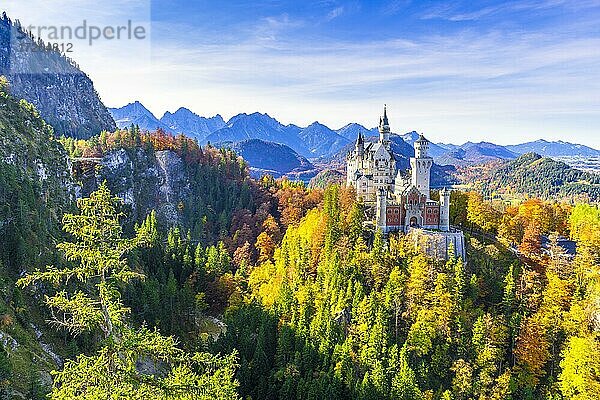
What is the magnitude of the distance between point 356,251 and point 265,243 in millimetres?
27616

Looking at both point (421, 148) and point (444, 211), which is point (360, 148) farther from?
point (444, 211)

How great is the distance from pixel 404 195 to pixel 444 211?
532 cm

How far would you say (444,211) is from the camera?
55.8m

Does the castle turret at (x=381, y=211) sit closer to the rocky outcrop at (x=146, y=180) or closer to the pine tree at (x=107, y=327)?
the pine tree at (x=107, y=327)

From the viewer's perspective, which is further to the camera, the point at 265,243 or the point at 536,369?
the point at 265,243

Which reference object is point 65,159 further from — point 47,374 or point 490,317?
point 490,317

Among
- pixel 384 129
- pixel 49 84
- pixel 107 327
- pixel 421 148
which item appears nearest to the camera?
pixel 107 327

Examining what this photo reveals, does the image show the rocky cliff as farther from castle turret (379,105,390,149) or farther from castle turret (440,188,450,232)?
castle turret (440,188,450,232)

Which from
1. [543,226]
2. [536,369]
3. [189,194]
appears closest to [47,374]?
[536,369]

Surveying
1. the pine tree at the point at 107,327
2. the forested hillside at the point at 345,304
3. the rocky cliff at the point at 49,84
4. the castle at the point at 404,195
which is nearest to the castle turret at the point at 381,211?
the castle at the point at 404,195

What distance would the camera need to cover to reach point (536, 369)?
137 ft

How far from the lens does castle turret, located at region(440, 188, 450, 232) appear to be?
55.7 metres

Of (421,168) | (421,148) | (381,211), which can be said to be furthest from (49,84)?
(381,211)

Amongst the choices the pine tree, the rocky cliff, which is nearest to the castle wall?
the pine tree
